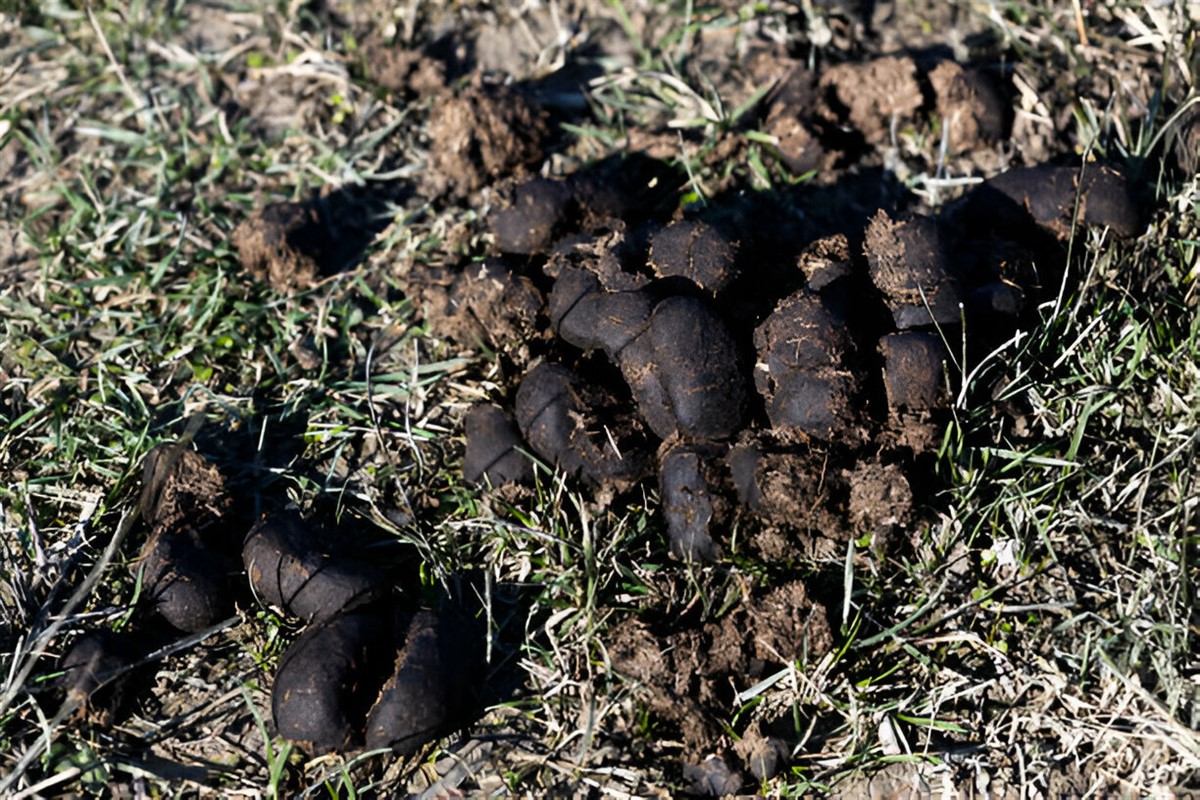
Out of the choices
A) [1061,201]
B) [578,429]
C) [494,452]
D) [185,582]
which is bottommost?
[185,582]

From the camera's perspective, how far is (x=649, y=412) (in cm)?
346

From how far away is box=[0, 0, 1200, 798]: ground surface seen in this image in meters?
3.28

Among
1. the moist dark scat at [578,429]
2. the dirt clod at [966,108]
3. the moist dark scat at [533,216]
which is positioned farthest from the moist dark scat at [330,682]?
the dirt clod at [966,108]

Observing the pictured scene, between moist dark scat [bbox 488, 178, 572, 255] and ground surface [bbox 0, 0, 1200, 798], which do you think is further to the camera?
moist dark scat [bbox 488, 178, 572, 255]

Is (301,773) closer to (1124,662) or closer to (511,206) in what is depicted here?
(511,206)

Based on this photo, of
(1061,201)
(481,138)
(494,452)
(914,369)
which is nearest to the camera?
(914,369)

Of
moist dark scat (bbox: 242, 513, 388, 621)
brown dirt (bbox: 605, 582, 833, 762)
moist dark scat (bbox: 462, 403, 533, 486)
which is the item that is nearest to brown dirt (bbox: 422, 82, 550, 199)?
moist dark scat (bbox: 462, 403, 533, 486)

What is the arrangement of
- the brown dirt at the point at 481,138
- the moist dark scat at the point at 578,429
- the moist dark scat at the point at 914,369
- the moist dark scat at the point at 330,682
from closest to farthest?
the moist dark scat at the point at 330,682 < the moist dark scat at the point at 914,369 < the moist dark scat at the point at 578,429 < the brown dirt at the point at 481,138

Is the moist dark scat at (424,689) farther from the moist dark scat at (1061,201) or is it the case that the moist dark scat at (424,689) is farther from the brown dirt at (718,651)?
the moist dark scat at (1061,201)

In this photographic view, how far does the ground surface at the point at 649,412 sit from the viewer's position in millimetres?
3277

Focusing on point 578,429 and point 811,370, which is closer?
point 811,370

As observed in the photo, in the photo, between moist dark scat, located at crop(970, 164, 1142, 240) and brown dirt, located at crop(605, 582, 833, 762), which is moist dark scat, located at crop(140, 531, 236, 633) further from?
moist dark scat, located at crop(970, 164, 1142, 240)

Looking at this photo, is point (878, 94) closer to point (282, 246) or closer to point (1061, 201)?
point (1061, 201)

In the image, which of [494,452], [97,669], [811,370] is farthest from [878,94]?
[97,669]
